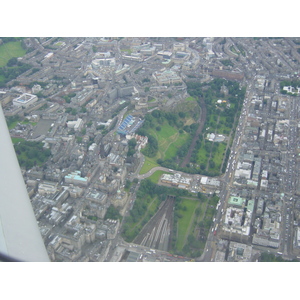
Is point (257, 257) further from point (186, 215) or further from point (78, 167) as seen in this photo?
point (78, 167)

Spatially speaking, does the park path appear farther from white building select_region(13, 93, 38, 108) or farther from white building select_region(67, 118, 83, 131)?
white building select_region(13, 93, 38, 108)

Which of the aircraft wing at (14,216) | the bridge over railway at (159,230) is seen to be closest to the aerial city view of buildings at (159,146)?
the bridge over railway at (159,230)

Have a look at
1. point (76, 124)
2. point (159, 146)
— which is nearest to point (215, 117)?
point (159, 146)

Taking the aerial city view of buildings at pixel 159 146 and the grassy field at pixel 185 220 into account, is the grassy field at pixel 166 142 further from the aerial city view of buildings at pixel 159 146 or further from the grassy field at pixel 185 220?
the grassy field at pixel 185 220

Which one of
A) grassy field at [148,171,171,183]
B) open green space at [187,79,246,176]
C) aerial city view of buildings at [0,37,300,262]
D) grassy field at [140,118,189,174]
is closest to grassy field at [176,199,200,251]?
aerial city view of buildings at [0,37,300,262]

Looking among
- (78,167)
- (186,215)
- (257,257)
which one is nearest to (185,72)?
(78,167)

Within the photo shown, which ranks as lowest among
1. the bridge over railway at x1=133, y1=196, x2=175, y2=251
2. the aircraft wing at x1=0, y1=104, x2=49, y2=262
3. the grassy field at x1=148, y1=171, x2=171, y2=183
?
the grassy field at x1=148, y1=171, x2=171, y2=183
